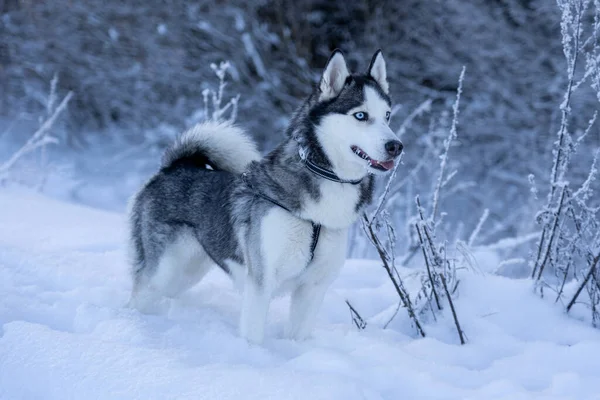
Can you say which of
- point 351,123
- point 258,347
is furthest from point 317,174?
point 258,347

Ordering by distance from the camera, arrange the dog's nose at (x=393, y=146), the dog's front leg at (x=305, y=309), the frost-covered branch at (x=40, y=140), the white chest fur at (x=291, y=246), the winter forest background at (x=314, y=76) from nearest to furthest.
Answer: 1. the dog's nose at (x=393, y=146)
2. the white chest fur at (x=291, y=246)
3. the dog's front leg at (x=305, y=309)
4. the frost-covered branch at (x=40, y=140)
5. the winter forest background at (x=314, y=76)

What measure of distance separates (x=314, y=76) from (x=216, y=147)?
17.7ft

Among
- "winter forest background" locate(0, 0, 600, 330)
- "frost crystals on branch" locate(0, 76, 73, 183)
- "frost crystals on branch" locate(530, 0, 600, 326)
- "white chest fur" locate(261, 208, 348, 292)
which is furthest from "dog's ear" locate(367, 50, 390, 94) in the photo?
"winter forest background" locate(0, 0, 600, 330)

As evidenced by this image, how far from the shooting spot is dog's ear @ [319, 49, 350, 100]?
Result: 2.52 metres

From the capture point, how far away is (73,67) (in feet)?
32.4

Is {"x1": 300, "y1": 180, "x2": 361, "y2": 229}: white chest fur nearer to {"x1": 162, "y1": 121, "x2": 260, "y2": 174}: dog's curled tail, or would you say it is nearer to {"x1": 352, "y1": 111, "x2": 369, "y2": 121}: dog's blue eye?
{"x1": 352, "y1": 111, "x2": 369, "y2": 121}: dog's blue eye

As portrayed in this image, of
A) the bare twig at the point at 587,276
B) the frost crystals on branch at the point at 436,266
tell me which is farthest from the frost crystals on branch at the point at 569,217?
the frost crystals on branch at the point at 436,266

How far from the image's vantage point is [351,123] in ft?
8.00

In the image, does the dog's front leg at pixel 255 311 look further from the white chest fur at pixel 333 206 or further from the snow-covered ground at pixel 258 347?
the white chest fur at pixel 333 206

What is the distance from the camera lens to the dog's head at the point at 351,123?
2352 millimetres

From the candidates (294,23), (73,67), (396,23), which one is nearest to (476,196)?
(396,23)

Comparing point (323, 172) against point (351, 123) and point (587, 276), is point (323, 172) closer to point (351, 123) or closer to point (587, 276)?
point (351, 123)

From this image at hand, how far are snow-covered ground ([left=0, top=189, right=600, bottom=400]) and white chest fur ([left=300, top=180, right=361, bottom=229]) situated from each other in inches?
21.5

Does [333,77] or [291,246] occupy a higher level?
Result: [333,77]
